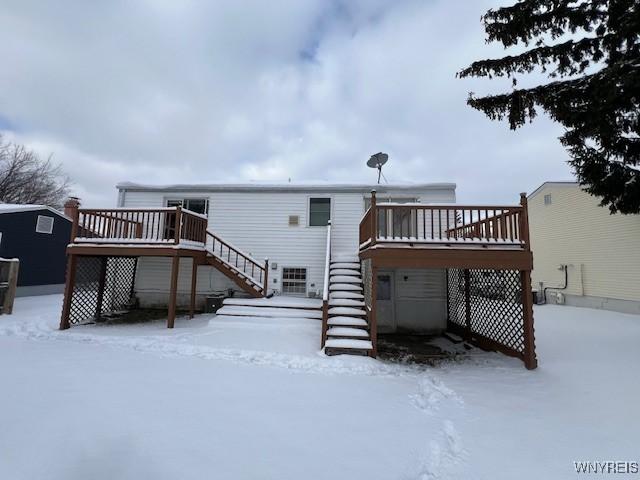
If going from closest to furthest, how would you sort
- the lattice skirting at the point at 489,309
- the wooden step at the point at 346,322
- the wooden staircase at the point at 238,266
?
the lattice skirting at the point at 489,309 < the wooden step at the point at 346,322 < the wooden staircase at the point at 238,266

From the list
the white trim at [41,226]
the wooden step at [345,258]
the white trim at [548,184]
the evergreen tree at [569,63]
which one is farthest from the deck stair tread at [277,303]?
the white trim at [548,184]

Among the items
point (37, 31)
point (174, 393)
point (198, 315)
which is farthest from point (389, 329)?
point (37, 31)

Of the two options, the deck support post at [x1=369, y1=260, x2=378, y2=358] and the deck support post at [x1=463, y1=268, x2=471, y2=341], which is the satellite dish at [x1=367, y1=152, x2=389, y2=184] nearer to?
the deck support post at [x1=463, y1=268, x2=471, y2=341]

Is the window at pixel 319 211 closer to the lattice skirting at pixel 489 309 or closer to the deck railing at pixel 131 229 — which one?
the deck railing at pixel 131 229

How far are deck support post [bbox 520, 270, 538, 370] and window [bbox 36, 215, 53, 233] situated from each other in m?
18.5

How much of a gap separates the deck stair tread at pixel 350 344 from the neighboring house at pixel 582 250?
36.6ft

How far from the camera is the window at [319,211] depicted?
35.6 ft

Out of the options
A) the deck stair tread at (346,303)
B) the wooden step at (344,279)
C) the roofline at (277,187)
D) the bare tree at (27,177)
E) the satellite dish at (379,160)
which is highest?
the bare tree at (27,177)

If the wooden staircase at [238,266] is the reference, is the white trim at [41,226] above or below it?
above

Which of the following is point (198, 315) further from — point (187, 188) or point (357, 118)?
point (357, 118)

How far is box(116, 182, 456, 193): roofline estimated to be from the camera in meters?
10.5

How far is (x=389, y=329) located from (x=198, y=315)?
20.4 ft

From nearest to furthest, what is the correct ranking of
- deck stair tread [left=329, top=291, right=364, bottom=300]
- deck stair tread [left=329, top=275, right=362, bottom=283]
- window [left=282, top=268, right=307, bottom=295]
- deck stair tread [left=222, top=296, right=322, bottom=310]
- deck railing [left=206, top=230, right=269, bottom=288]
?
deck stair tread [left=329, top=291, right=364, bottom=300]
deck stair tread [left=329, top=275, right=362, bottom=283]
deck stair tread [left=222, top=296, right=322, bottom=310]
deck railing [left=206, top=230, right=269, bottom=288]
window [left=282, top=268, right=307, bottom=295]

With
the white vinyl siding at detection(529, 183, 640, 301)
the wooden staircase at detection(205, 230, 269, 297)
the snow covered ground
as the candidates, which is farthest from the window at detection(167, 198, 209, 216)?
the white vinyl siding at detection(529, 183, 640, 301)
